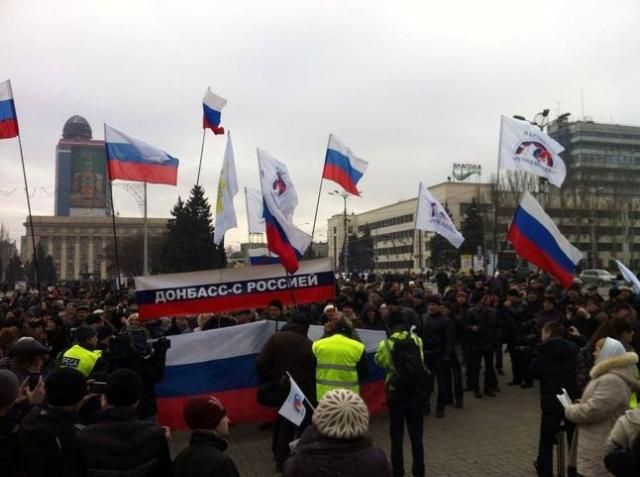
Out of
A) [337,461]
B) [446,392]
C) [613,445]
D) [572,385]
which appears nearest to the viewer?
[337,461]

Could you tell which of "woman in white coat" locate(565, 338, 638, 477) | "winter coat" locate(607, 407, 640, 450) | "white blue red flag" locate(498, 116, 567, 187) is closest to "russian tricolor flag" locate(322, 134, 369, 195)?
"white blue red flag" locate(498, 116, 567, 187)

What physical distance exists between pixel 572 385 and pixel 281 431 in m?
3.14

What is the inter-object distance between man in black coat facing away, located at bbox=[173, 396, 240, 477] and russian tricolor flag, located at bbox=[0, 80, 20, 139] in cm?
999

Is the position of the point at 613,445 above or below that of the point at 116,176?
below

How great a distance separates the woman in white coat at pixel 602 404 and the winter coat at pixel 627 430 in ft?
2.59

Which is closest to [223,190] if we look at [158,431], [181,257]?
[158,431]

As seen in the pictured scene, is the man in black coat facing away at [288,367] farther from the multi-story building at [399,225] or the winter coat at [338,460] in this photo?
the multi-story building at [399,225]

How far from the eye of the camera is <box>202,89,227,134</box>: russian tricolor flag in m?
13.1

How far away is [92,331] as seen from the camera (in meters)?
5.97

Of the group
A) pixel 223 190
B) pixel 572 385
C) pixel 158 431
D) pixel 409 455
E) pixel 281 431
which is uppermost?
pixel 223 190

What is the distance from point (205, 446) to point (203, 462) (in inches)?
4.5

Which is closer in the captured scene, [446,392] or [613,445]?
[613,445]

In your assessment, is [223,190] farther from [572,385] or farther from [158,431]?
[158,431]

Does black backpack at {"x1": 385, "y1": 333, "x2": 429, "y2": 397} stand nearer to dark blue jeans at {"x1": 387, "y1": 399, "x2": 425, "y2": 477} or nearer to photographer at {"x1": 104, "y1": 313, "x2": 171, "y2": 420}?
dark blue jeans at {"x1": 387, "y1": 399, "x2": 425, "y2": 477}
